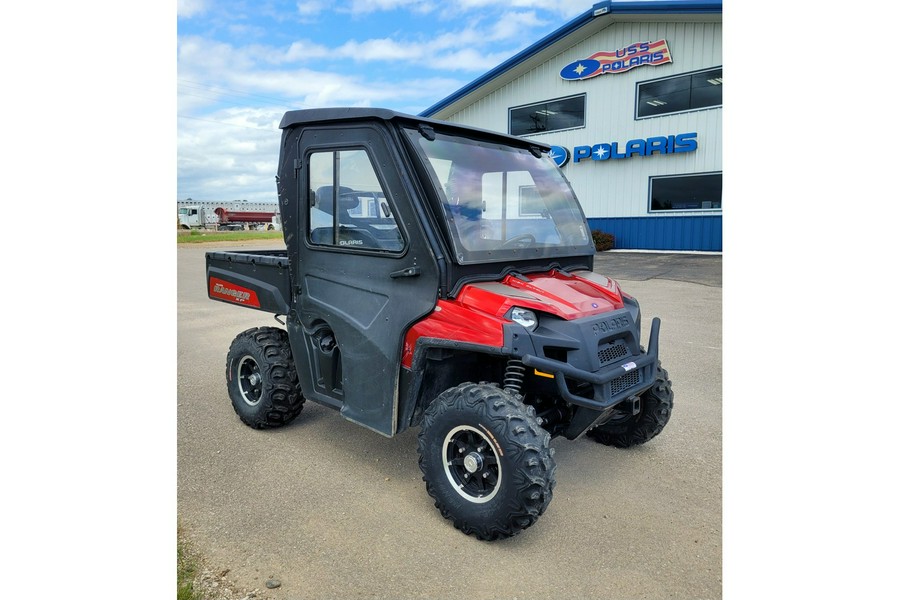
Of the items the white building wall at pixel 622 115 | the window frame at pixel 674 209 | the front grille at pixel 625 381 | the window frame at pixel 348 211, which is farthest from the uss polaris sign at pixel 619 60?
the front grille at pixel 625 381

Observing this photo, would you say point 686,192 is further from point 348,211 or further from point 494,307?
point 494,307

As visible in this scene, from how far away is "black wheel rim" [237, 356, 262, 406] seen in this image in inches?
175

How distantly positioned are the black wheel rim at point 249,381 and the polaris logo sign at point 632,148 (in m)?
13.5

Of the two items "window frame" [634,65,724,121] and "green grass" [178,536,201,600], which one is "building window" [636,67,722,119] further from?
"green grass" [178,536,201,600]

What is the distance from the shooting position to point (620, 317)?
10.8ft

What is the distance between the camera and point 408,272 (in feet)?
10.5

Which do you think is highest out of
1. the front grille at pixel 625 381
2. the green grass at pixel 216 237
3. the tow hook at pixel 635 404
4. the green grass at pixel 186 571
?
the green grass at pixel 216 237

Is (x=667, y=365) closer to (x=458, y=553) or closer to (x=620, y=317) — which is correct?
(x=620, y=317)

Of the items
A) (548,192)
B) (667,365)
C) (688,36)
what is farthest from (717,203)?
(548,192)

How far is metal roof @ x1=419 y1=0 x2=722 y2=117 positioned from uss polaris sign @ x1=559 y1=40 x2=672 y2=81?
957 mm

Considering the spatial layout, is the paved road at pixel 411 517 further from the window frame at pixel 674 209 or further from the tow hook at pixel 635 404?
the window frame at pixel 674 209

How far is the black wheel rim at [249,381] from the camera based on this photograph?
14.5ft

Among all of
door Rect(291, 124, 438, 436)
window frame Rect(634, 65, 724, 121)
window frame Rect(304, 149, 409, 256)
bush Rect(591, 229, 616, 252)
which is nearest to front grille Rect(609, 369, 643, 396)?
door Rect(291, 124, 438, 436)

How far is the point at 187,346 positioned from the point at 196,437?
118 inches
